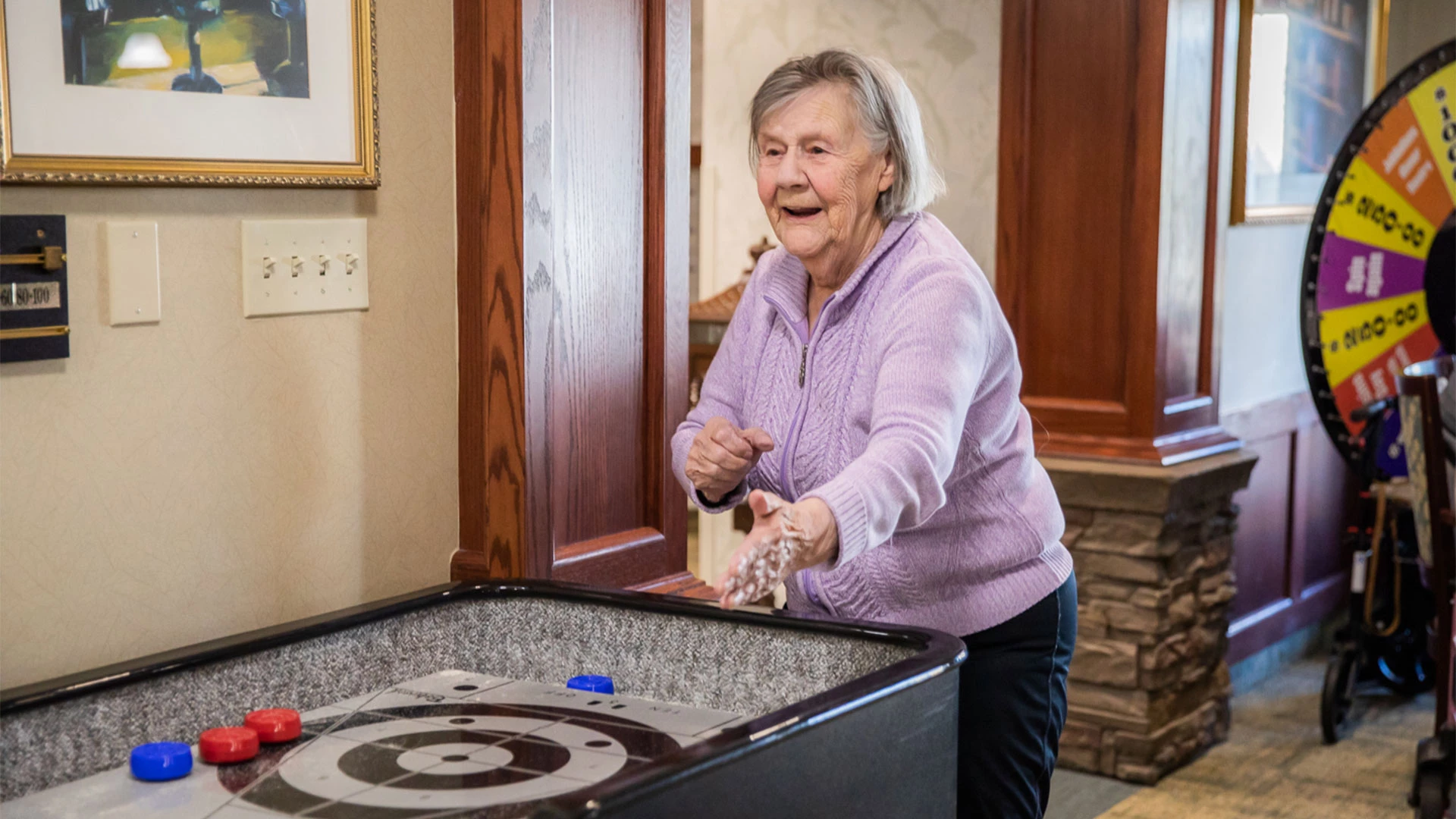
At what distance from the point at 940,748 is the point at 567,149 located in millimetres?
1053

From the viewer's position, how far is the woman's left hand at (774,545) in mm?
1312

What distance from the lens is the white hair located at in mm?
1722

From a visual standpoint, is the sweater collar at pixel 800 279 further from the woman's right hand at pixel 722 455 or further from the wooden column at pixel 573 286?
A: the wooden column at pixel 573 286

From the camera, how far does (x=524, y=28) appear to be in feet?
6.42

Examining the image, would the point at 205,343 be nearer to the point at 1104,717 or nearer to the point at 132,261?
the point at 132,261

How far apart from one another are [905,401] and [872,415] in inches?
2.7

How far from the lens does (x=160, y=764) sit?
1.29 meters

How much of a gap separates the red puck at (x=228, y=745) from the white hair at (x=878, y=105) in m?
0.93

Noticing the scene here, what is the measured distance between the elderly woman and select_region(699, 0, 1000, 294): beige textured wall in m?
→ 1.89

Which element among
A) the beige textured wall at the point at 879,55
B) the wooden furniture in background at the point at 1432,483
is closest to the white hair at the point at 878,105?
the wooden furniture in background at the point at 1432,483

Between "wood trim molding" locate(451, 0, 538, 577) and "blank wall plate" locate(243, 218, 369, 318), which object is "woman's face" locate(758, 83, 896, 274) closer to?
"wood trim molding" locate(451, 0, 538, 577)

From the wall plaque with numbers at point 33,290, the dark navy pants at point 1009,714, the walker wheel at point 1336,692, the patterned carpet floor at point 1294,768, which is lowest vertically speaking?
the patterned carpet floor at point 1294,768

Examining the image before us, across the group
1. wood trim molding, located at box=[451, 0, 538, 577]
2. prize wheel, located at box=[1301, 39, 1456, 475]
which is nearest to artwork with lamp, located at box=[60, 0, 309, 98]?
wood trim molding, located at box=[451, 0, 538, 577]

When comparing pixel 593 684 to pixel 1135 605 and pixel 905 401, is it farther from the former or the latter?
pixel 1135 605
